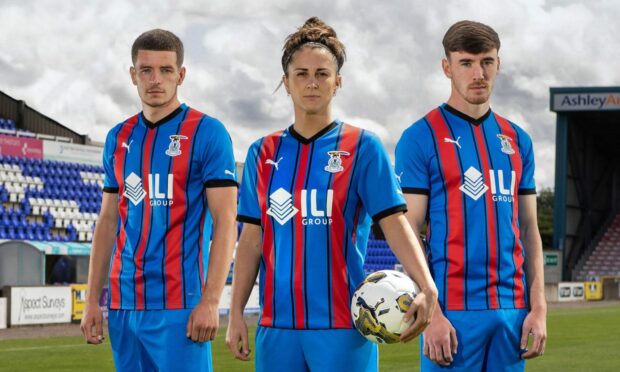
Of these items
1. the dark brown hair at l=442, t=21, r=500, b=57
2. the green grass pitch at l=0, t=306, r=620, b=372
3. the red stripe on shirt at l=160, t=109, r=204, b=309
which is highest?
the dark brown hair at l=442, t=21, r=500, b=57

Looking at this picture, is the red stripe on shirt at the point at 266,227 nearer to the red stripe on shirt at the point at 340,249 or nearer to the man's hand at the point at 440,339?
the red stripe on shirt at the point at 340,249

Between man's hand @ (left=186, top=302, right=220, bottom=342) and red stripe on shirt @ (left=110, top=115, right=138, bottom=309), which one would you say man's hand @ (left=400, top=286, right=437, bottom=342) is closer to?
man's hand @ (left=186, top=302, right=220, bottom=342)

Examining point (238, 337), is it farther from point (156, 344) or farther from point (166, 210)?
point (166, 210)

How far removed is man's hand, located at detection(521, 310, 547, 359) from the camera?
4.37 metres

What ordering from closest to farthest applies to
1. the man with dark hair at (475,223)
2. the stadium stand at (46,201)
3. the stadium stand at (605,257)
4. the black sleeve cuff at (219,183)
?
the man with dark hair at (475,223), the black sleeve cuff at (219,183), the stadium stand at (46,201), the stadium stand at (605,257)

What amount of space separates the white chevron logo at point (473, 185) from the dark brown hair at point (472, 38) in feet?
1.77

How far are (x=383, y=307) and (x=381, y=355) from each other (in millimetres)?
12421

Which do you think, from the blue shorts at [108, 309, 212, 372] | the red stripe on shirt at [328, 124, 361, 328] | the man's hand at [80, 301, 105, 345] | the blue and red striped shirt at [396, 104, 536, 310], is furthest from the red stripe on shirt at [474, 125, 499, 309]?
the man's hand at [80, 301, 105, 345]

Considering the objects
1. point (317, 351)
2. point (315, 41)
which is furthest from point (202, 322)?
point (315, 41)

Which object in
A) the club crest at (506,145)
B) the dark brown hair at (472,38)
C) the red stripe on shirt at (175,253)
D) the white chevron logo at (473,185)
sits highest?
the dark brown hair at (472,38)

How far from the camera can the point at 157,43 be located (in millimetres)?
4887

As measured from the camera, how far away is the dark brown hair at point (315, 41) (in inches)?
161

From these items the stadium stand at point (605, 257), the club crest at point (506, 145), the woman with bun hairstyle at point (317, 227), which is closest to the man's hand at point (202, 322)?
the woman with bun hairstyle at point (317, 227)

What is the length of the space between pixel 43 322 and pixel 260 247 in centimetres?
2008
